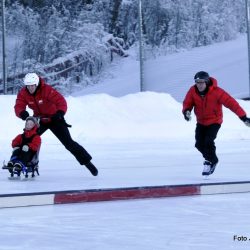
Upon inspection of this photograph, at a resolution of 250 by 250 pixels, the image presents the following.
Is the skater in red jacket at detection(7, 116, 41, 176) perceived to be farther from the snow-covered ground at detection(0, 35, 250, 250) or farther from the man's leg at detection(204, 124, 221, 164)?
the man's leg at detection(204, 124, 221, 164)

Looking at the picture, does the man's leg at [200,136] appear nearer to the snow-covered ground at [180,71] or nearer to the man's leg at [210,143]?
the man's leg at [210,143]

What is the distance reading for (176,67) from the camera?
2002 cm

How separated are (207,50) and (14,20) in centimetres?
569

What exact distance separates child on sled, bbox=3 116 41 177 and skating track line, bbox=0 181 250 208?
1821 mm

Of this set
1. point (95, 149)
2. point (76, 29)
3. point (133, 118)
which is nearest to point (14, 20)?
point (76, 29)

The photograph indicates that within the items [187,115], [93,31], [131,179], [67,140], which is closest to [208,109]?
[187,115]

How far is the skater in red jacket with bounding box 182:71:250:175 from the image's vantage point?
784 cm

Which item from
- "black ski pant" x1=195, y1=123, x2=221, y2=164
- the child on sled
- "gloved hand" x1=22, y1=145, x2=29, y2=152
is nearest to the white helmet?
the child on sled

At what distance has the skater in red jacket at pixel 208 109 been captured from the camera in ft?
25.7

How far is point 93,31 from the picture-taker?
21797mm

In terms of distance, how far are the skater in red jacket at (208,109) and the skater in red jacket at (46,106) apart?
1267 millimetres

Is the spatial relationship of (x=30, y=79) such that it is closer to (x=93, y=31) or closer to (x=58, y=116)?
(x=58, y=116)

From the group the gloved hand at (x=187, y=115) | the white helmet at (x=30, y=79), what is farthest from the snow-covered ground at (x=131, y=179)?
the white helmet at (x=30, y=79)

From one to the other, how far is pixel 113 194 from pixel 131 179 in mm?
1707
